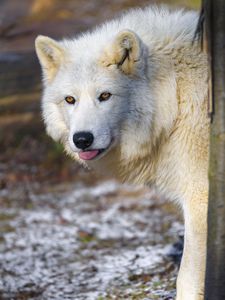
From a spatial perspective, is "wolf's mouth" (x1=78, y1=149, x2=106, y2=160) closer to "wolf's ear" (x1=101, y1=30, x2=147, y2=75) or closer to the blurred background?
"wolf's ear" (x1=101, y1=30, x2=147, y2=75)

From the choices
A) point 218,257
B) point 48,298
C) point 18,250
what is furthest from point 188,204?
point 18,250

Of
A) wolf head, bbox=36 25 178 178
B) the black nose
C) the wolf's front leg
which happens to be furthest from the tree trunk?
the black nose

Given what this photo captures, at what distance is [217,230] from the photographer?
12.8 feet

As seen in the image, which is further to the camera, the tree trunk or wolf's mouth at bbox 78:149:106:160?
wolf's mouth at bbox 78:149:106:160

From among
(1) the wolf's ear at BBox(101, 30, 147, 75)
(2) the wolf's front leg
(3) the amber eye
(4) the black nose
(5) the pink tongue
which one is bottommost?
(2) the wolf's front leg

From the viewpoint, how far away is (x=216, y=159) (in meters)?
3.85

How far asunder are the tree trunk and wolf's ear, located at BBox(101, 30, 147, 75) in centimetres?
90

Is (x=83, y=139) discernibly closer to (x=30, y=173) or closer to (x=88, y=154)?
(x=88, y=154)

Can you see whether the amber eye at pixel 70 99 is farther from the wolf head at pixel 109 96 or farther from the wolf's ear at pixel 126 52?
the wolf's ear at pixel 126 52

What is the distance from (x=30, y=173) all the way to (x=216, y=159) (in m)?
7.79

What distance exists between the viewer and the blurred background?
7.81 m

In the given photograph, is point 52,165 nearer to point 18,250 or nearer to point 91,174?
point 91,174

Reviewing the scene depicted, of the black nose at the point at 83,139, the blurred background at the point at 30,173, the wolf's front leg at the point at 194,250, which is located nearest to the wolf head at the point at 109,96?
the black nose at the point at 83,139

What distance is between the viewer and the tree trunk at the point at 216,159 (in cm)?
370
